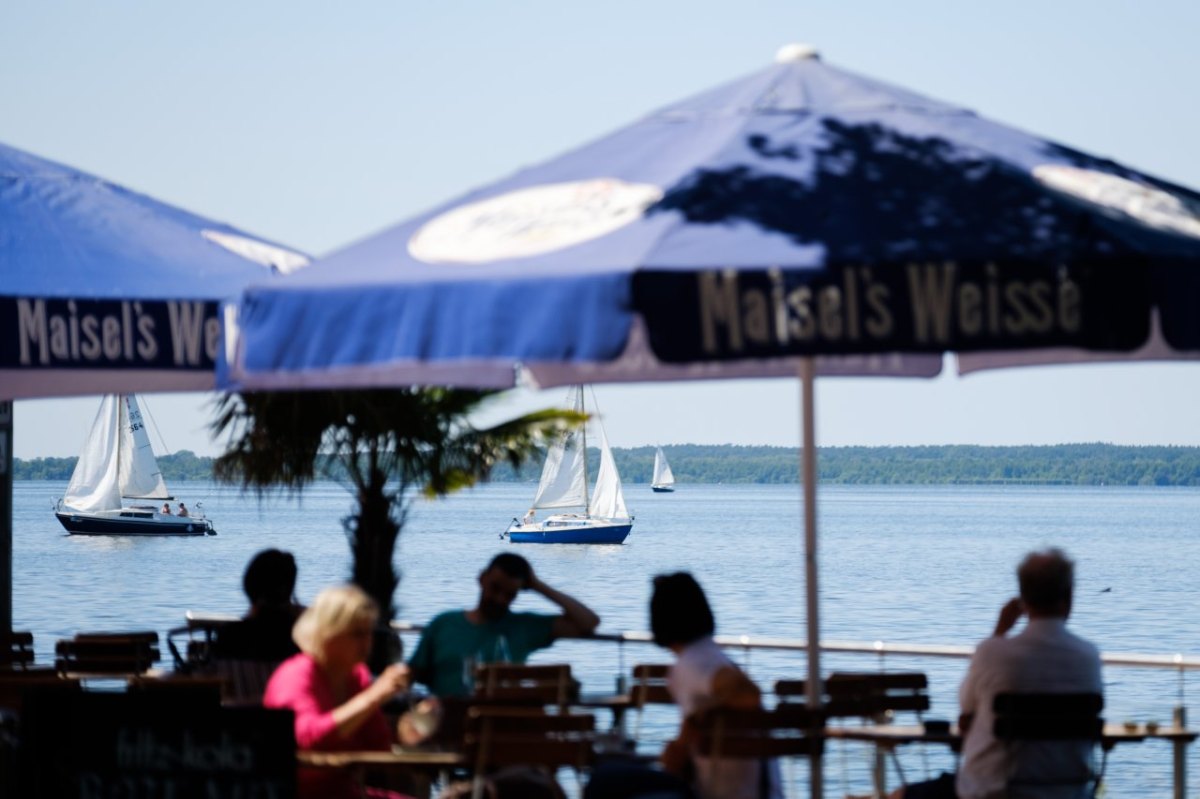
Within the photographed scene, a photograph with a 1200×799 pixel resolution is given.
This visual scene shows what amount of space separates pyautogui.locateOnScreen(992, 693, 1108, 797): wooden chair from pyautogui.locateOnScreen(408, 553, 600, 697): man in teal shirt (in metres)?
2.20

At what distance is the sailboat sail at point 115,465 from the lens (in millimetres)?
78250

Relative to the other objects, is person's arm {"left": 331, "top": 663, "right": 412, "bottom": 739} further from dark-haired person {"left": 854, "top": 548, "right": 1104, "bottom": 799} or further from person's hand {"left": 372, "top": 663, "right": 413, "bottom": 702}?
dark-haired person {"left": 854, "top": 548, "right": 1104, "bottom": 799}

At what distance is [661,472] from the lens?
154875mm

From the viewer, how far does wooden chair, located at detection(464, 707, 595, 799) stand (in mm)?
5566

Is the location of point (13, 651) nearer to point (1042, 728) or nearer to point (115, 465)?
point (1042, 728)

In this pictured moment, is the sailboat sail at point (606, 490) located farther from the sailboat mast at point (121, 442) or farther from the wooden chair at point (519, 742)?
the wooden chair at point (519, 742)

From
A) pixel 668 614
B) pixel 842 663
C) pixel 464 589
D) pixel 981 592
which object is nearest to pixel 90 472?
pixel 464 589

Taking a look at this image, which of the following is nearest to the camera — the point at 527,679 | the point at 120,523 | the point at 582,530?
the point at 527,679

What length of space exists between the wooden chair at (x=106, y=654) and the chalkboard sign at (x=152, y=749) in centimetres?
351

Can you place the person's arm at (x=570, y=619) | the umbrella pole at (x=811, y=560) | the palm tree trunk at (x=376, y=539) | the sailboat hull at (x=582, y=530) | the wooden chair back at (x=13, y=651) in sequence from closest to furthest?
the umbrella pole at (x=811, y=560) < the person's arm at (x=570, y=619) < the wooden chair back at (x=13, y=651) < the palm tree trunk at (x=376, y=539) < the sailboat hull at (x=582, y=530)

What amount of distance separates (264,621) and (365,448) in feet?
13.7


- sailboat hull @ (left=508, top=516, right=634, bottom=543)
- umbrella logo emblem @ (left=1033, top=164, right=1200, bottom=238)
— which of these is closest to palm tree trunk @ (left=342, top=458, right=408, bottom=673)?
umbrella logo emblem @ (left=1033, top=164, right=1200, bottom=238)

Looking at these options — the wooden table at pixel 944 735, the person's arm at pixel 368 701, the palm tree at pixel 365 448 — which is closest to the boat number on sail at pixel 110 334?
the person's arm at pixel 368 701

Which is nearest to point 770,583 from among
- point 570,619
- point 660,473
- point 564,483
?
point 564,483
